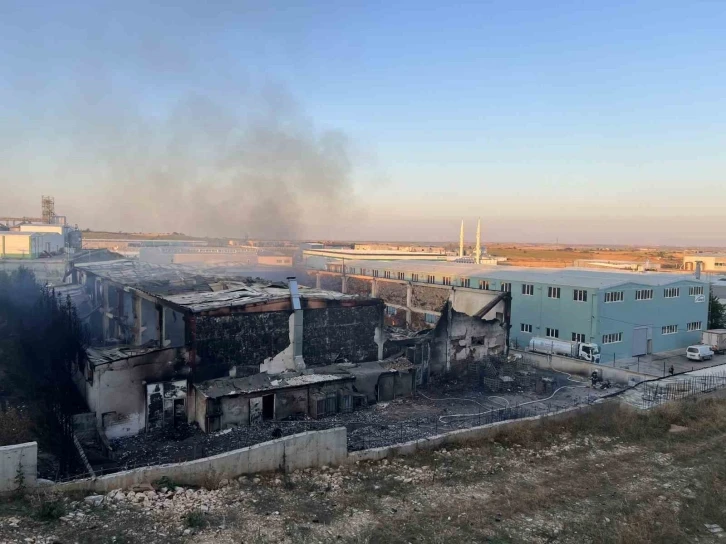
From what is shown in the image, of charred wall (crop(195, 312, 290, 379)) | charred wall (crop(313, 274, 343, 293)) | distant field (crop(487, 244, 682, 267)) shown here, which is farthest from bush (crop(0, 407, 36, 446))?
distant field (crop(487, 244, 682, 267))

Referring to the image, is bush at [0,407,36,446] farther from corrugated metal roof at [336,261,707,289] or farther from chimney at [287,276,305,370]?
corrugated metal roof at [336,261,707,289]

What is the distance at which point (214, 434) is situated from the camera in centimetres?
1283

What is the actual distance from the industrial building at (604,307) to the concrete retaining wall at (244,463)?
13737 millimetres

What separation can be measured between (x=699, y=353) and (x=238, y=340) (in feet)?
62.2

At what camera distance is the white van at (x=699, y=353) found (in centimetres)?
2262

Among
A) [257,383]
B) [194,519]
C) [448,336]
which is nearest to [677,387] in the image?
[448,336]

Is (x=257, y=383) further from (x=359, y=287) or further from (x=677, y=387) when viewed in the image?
(x=359, y=287)

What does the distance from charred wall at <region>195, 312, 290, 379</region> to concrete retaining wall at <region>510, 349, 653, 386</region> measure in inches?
407

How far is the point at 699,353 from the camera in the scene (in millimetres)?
22625

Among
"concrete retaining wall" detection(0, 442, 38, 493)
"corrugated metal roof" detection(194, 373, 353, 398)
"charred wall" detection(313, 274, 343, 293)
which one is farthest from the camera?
"charred wall" detection(313, 274, 343, 293)

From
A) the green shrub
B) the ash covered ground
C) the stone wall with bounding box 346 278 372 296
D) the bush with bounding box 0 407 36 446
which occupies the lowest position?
the ash covered ground

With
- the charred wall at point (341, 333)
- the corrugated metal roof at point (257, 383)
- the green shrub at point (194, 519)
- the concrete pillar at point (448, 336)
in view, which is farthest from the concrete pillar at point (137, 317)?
the green shrub at point (194, 519)

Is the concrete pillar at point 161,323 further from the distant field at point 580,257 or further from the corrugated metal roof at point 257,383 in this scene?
the distant field at point 580,257

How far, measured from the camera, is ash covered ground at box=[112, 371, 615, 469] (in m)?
11.9
